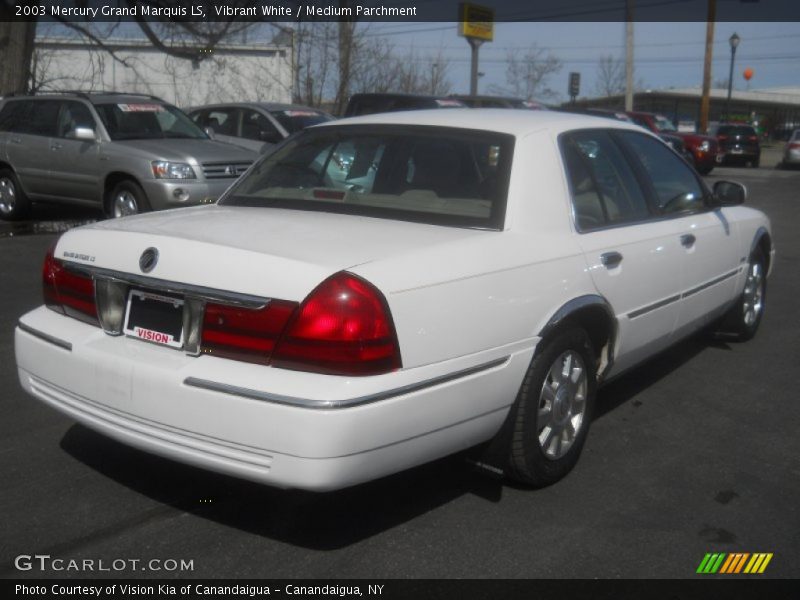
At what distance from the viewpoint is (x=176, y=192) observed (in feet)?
34.6

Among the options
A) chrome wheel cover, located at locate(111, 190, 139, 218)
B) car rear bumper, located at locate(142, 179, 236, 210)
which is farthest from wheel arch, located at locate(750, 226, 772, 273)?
chrome wheel cover, located at locate(111, 190, 139, 218)

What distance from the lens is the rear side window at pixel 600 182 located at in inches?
174

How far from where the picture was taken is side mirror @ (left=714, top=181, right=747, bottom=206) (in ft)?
19.2

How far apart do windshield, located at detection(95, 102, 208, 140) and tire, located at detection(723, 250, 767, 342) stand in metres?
7.42

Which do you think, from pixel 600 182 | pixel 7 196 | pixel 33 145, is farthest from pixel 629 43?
pixel 600 182

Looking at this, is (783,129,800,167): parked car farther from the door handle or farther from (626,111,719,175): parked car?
the door handle

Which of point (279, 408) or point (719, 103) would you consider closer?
point (279, 408)

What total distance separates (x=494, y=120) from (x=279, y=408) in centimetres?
205

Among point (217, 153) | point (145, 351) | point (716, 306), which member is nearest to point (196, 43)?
point (217, 153)

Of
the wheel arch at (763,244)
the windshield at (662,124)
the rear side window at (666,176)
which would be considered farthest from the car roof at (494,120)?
the windshield at (662,124)

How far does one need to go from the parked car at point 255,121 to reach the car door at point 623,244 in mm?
9206

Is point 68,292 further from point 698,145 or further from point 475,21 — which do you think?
point 698,145

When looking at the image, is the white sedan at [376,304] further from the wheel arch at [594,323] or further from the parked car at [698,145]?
the parked car at [698,145]

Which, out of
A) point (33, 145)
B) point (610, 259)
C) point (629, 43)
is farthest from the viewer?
point (629, 43)
